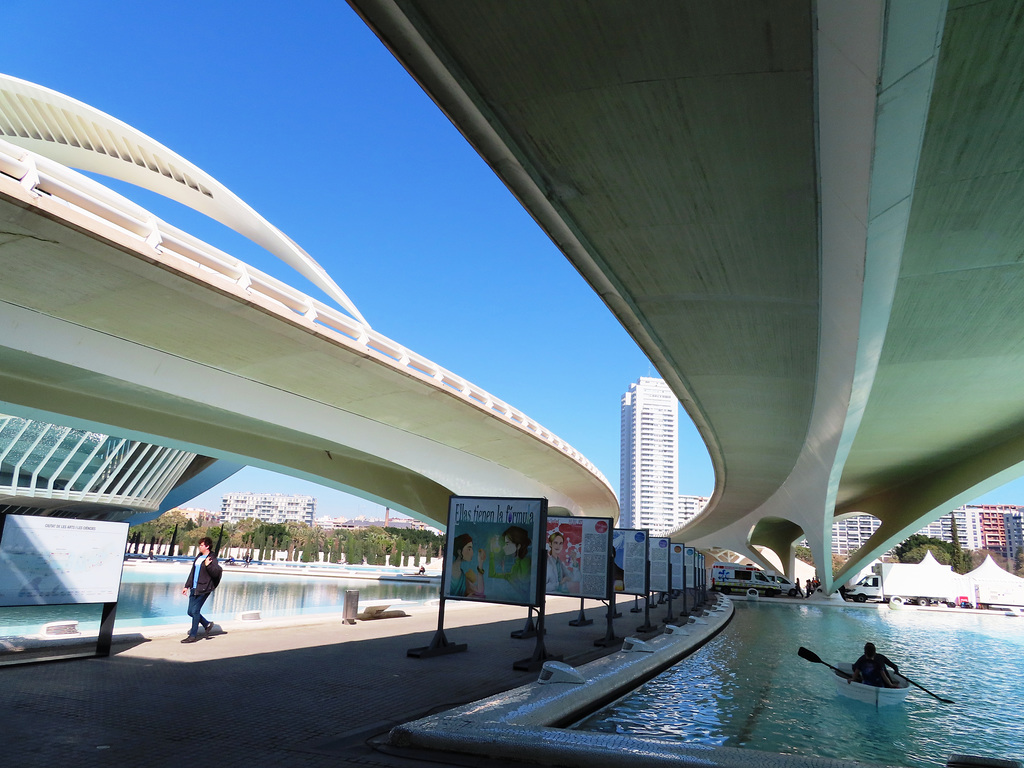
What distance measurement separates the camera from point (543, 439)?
2430cm

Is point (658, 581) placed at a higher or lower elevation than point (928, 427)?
lower

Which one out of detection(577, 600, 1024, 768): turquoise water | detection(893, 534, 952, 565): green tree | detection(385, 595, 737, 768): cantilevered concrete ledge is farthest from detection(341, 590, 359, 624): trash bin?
detection(893, 534, 952, 565): green tree

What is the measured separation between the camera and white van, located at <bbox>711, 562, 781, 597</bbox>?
4353 cm

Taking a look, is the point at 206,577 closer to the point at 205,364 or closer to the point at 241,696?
the point at 241,696

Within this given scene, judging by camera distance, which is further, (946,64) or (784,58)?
(946,64)

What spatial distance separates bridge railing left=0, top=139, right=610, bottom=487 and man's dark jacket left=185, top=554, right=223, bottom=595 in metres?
4.95

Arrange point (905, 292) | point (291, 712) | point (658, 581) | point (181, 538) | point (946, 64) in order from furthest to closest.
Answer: point (181, 538) < point (658, 581) < point (905, 292) < point (946, 64) < point (291, 712)

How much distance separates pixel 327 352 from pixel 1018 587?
42.7 meters

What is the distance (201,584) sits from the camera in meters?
9.84

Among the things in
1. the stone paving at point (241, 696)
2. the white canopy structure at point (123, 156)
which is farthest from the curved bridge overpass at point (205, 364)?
the stone paving at point (241, 696)

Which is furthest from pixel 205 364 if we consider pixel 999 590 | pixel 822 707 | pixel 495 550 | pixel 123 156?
pixel 999 590

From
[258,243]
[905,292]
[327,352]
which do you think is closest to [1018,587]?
[905,292]

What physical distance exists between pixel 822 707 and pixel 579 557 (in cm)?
447

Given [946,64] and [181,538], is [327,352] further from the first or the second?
[181,538]
